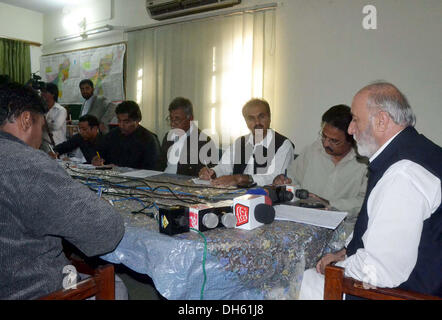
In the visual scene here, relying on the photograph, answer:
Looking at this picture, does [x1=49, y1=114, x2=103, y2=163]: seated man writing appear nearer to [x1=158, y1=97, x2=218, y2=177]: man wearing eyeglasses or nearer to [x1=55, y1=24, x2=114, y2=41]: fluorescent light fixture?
[x1=158, y1=97, x2=218, y2=177]: man wearing eyeglasses

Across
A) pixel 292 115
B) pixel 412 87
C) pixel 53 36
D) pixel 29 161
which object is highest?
pixel 53 36

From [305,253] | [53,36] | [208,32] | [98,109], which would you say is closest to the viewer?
[305,253]

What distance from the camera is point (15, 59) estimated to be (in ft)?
19.9

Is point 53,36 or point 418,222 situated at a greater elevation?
point 53,36

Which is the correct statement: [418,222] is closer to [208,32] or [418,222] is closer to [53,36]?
[208,32]

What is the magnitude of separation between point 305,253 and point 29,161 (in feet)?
3.00

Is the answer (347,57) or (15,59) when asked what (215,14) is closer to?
(347,57)

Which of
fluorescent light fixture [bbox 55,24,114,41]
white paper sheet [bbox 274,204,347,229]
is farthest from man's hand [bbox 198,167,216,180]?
fluorescent light fixture [bbox 55,24,114,41]

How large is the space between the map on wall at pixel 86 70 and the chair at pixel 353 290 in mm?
4769

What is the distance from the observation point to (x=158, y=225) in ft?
3.96

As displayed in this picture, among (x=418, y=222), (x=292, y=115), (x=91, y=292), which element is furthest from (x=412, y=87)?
(x=91, y=292)

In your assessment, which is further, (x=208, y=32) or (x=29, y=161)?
(x=208, y=32)

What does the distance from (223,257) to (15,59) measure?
6623 millimetres

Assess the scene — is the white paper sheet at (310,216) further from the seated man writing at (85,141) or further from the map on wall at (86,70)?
the map on wall at (86,70)
